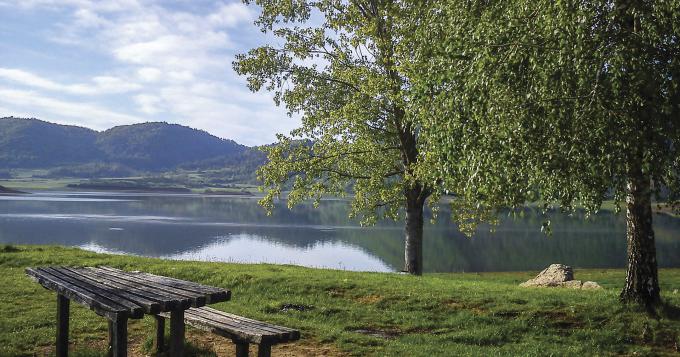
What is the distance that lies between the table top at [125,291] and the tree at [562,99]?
6.99 m

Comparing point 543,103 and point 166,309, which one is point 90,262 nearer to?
point 166,309

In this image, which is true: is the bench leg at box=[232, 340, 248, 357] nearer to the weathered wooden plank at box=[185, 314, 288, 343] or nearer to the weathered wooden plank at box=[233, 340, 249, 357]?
the weathered wooden plank at box=[233, 340, 249, 357]

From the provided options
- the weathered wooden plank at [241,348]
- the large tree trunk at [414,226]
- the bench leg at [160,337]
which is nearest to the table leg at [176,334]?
the weathered wooden plank at [241,348]

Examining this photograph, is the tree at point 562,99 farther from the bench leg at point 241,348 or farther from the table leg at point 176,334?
the table leg at point 176,334

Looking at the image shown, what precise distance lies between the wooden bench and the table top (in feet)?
2.62

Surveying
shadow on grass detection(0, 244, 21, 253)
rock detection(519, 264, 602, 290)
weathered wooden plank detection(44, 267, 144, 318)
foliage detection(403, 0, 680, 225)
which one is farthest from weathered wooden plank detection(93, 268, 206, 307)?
rock detection(519, 264, 602, 290)

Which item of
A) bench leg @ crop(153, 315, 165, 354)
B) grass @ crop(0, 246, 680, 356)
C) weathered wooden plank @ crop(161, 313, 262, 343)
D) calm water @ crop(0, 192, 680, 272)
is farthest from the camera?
calm water @ crop(0, 192, 680, 272)

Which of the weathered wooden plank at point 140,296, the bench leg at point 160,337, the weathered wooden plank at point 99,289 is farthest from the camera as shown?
the bench leg at point 160,337

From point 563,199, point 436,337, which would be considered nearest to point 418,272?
point 436,337

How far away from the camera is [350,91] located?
91.3 feet

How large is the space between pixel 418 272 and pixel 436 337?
13.5 m

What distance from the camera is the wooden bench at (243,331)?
371 inches

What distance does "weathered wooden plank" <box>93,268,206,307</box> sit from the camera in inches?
352

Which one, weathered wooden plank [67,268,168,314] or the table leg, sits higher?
weathered wooden plank [67,268,168,314]
